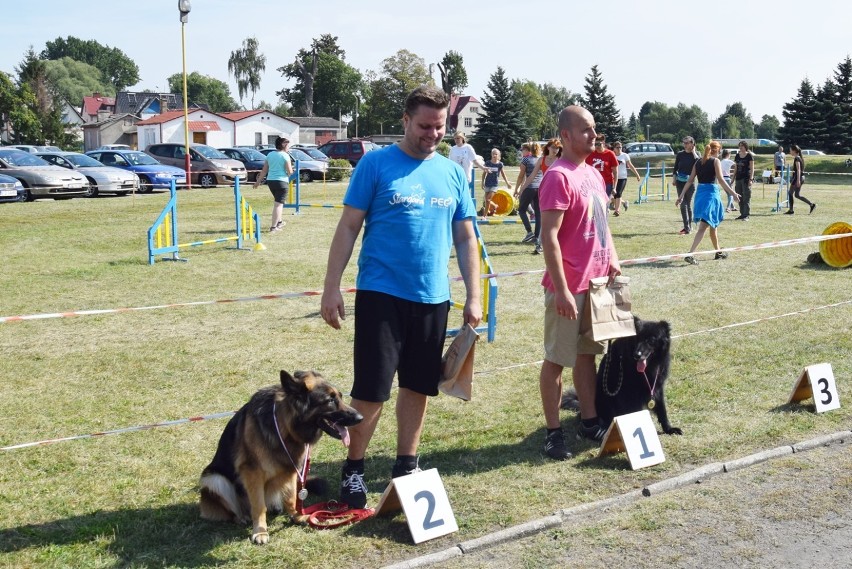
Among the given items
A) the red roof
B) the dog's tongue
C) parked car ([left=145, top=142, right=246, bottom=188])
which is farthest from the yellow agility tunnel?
the red roof

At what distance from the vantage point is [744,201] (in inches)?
771

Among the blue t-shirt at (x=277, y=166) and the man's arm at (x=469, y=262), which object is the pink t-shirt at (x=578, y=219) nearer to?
the man's arm at (x=469, y=262)

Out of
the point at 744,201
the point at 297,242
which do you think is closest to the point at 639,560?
the point at 297,242

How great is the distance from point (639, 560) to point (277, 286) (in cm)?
797

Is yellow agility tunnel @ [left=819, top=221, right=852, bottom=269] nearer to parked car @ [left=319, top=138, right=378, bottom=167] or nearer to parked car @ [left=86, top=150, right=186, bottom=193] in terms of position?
parked car @ [left=86, top=150, right=186, bottom=193]

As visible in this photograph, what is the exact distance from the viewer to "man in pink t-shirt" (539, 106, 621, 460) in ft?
15.3

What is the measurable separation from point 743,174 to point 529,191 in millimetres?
7167

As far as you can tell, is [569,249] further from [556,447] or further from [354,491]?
[354,491]

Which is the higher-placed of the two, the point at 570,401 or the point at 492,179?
the point at 492,179

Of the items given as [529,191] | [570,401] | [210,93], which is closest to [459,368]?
[570,401]

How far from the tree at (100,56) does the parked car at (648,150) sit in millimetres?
145000

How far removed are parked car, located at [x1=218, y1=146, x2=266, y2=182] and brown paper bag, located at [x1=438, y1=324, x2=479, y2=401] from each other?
28.6 metres

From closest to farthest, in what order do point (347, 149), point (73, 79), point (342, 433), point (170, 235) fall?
point (342, 433) → point (170, 235) → point (347, 149) → point (73, 79)

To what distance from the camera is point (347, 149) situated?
3744 cm
